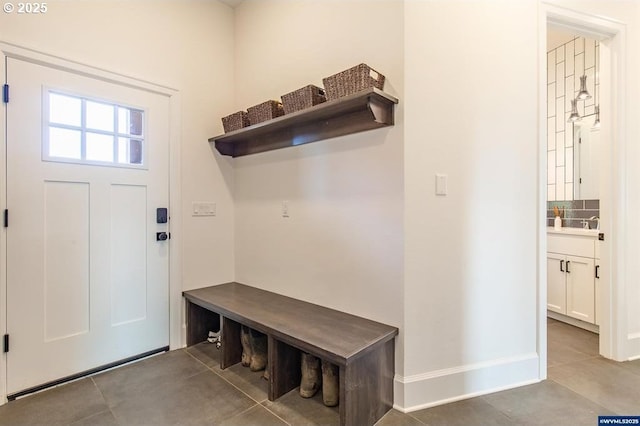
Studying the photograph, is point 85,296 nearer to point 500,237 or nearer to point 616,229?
point 500,237

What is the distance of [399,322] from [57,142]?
2.39 meters

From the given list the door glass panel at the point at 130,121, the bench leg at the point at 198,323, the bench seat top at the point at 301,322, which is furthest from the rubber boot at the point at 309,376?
the door glass panel at the point at 130,121

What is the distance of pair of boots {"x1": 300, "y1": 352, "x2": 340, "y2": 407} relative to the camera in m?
1.75

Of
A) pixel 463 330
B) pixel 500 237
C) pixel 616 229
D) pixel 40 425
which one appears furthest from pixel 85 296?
pixel 616 229

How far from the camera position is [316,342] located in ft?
5.27

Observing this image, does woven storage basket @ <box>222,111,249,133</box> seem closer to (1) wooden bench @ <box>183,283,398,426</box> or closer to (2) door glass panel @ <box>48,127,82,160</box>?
(2) door glass panel @ <box>48,127,82,160</box>

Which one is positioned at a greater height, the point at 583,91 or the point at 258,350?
the point at 583,91

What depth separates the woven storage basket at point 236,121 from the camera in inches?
99.3

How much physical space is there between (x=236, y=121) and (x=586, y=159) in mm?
3578

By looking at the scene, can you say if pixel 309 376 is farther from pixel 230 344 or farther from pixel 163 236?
pixel 163 236

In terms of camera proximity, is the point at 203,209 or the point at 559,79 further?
the point at 559,79

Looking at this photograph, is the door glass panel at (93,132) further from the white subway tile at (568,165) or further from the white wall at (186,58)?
Result: the white subway tile at (568,165)

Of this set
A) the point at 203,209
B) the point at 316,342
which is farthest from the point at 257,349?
the point at 203,209

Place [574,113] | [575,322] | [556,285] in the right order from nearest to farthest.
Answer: [575,322] → [556,285] → [574,113]
